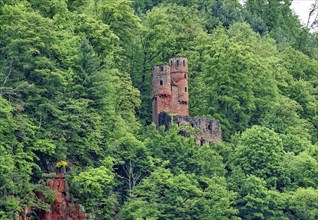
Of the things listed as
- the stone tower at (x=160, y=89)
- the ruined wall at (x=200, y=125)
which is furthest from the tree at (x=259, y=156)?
the stone tower at (x=160, y=89)

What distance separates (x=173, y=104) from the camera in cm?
8181

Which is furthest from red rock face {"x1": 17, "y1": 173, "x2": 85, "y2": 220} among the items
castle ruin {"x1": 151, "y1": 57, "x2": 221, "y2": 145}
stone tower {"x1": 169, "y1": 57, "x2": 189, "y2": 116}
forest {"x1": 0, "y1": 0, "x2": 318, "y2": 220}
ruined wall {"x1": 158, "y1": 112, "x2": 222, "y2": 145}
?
stone tower {"x1": 169, "y1": 57, "x2": 189, "y2": 116}

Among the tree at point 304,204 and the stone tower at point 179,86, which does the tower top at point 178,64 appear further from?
the tree at point 304,204

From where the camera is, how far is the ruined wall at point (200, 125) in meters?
79.6

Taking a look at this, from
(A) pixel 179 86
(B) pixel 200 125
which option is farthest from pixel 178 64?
(B) pixel 200 125

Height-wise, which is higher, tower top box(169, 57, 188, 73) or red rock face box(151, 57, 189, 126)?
tower top box(169, 57, 188, 73)

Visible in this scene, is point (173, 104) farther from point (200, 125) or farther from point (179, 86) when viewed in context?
point (200, 125)

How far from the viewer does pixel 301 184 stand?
81250 millimetres

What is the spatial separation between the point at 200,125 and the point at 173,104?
270cm

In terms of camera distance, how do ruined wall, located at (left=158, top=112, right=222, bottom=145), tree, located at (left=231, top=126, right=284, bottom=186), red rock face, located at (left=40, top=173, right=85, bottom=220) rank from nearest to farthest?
red rock face, located at (left=40, top=173, right=85, bottom=220) < ruined wall, located at (left=158, top=112, right=222, bottom=145) < tree, located at (left=231, top=126, right=284, bottom=186)

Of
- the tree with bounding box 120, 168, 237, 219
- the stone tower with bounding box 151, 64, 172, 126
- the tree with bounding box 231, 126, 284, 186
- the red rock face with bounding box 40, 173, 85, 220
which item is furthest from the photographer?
the stone tower with bounding box 151, 64, 172, 126

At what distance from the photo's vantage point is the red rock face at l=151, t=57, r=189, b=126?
81625mm

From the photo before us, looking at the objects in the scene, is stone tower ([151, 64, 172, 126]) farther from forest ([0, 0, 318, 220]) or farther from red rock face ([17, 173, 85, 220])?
red rock face ([17, 173, 85, 220])

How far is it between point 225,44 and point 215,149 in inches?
575
